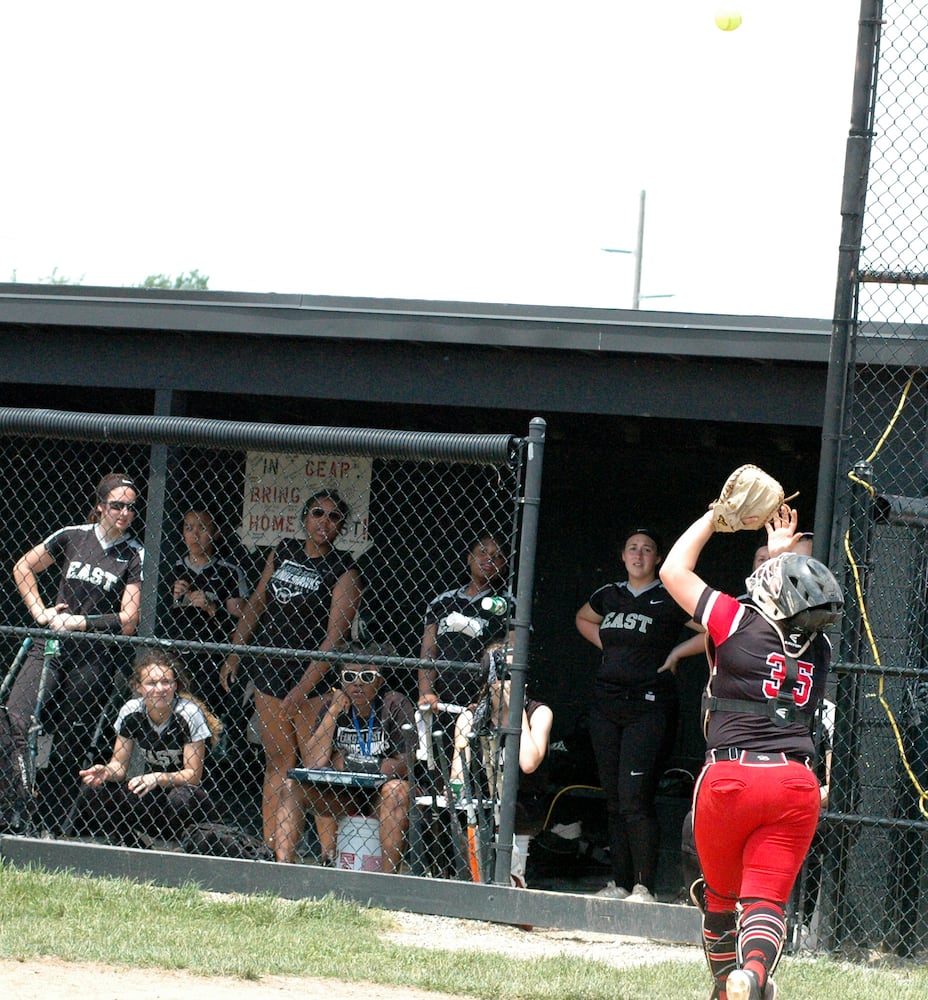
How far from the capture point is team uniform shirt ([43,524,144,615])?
6727 mm

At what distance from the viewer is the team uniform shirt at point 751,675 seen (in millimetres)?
4172

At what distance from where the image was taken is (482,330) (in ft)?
23.6

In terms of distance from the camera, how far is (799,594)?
4.14 m

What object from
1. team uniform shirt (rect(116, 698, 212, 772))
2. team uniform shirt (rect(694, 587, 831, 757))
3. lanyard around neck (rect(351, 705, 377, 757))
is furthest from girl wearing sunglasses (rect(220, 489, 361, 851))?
team uniform shirt (rect(694, 587, 831, 757))

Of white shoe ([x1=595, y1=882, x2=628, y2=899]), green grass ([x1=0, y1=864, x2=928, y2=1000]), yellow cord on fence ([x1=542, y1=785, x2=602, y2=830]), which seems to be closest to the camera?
green grass ([x1=0, y1=864, x2=928, y2=1000])

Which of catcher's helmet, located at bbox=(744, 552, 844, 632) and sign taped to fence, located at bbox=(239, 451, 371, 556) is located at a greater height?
sign taped to fence, located at bbox=(239, 451, 371, 556)

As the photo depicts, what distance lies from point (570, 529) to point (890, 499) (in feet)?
14.1

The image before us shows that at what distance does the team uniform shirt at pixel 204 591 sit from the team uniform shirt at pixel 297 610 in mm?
657

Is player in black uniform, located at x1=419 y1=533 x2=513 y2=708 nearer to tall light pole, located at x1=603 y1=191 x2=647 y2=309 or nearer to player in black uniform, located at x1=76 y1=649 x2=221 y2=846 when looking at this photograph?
player in black uniform, located at x1=76 y1=649 x2=221 y2=846

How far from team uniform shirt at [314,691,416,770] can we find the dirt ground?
134 cm

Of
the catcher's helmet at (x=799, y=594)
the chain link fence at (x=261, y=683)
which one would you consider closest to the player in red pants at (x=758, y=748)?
the catcher's helmet at (x=799, y=594)

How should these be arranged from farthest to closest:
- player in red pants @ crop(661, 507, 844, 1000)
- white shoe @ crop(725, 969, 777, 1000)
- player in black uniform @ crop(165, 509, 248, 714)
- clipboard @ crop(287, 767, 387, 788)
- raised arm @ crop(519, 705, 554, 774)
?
player in black uniform @ crop(165, 509, 248, 714) < clipboard @ crop(287, 767, 387, 788) < raised arm @ crop(519, 705, 554, 774) < player in red pants @ crop(661, 507, 844, 1000) < white shoe @ crop(725, 969, 777, 1000)

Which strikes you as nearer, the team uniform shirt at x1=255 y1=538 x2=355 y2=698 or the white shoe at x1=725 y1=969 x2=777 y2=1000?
the white shoe at x1=725 y1=969 x2=777 y2=1000

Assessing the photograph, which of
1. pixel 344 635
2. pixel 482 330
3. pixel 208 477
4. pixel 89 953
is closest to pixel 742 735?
pixel 89 953
